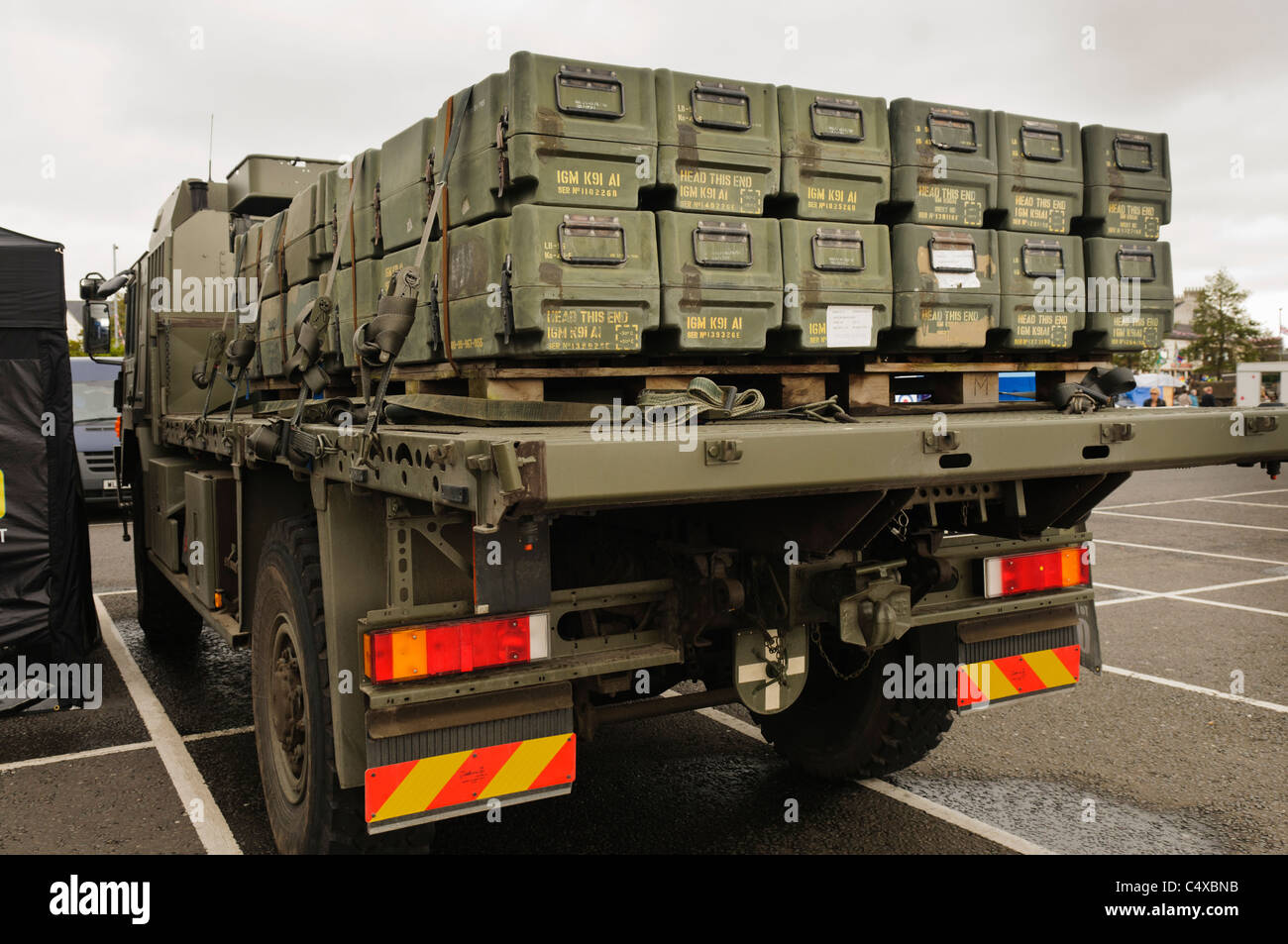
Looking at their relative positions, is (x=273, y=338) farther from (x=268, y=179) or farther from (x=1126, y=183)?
(x=1126, y=183)

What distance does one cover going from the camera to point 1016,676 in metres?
4.21

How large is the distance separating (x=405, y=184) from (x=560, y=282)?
1082mm

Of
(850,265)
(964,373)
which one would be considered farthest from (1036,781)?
(850,265)

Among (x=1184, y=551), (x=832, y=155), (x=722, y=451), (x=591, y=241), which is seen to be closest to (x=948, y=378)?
(x=832, y=155)

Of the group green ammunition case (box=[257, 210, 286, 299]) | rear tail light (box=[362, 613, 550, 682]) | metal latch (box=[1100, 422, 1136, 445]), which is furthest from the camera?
green ammunition case (box=[257, 210, 286, 299])

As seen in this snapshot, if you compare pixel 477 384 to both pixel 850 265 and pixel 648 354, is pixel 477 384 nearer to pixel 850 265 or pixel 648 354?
pixel 648 354

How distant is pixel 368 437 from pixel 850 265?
1.92 metres

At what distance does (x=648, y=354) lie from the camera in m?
3.70

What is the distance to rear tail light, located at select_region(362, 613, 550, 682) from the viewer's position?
3.05 meters

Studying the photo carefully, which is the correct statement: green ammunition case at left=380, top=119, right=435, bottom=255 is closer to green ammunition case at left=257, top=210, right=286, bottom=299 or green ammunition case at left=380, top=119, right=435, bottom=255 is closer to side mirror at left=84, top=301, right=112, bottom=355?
green ammunition case at left=257, top=210, right=286, bottom=299

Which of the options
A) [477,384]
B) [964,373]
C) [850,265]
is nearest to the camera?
[477,384]

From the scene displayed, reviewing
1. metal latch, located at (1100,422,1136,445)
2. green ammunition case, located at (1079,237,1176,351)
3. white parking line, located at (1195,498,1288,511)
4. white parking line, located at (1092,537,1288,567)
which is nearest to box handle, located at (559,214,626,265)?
metal latch, located at (1100,422,1136,445)

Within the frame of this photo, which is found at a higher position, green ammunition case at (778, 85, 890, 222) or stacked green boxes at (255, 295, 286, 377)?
green ammunition case at (778, 85, 890, 222)

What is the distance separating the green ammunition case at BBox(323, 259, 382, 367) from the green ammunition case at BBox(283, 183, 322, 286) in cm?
50
